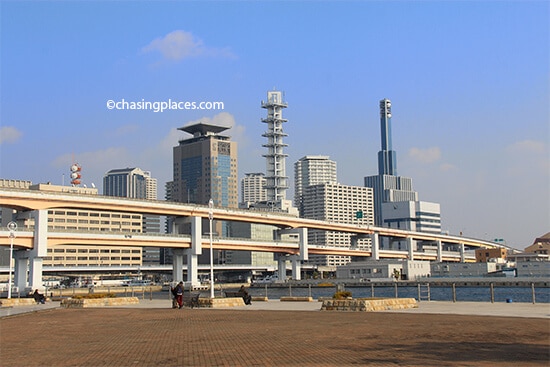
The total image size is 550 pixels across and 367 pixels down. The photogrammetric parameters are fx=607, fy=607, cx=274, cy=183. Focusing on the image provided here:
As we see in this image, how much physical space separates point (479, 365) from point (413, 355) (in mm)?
2073

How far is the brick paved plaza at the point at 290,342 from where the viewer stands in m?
16.4

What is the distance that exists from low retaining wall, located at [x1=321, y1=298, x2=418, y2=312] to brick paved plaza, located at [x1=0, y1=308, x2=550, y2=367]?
14.9ft

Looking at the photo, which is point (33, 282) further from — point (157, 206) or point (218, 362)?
point (218, 362)

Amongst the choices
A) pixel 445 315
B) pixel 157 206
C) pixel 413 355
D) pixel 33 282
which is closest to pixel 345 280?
pixel 157 206

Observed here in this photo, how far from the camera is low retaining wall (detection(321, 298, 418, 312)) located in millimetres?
34625

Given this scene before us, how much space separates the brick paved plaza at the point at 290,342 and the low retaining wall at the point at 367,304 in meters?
4.55

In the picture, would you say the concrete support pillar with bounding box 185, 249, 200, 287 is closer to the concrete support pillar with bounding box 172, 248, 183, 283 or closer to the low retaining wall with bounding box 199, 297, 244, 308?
the concrete support pillar with bounding box 172, 248, 183, 283

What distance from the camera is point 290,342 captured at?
65.9 ft

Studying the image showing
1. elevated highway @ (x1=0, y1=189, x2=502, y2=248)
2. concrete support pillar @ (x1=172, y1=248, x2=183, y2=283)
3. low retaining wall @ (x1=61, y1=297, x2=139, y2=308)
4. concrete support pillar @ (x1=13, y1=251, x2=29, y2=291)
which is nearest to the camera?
low retaining wall @ (x1=61, y1=297, x2=139, y2=308)

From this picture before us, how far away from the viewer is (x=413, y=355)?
54.9 ft

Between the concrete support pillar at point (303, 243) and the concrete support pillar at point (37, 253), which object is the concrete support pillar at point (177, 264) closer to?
the concrete support pillar at point (37, 253)

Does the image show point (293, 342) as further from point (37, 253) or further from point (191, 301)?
point (37, 253)

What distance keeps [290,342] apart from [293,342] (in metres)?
0.10

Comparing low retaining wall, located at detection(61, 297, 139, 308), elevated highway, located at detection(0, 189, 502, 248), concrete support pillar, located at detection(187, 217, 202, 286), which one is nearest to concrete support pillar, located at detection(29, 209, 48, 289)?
elevated highway, located at detection(0, 189, 502, 248)
